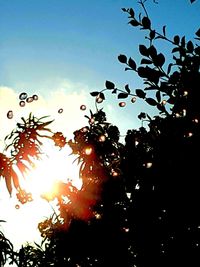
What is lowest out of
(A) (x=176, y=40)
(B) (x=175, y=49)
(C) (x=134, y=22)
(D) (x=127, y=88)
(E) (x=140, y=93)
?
(E) (x=140, y=93)

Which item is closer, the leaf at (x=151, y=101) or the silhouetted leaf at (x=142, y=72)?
the silhouetted leaf at (x=142, y=72)

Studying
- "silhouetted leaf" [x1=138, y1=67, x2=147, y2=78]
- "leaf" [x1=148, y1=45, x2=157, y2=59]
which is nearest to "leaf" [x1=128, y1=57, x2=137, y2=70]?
"silhouetted leaf" [x1=138, y1=67, x2=147, y2=78]

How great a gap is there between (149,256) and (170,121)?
63.2 inches

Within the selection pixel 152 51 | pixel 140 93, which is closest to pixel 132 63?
pixel 152 51

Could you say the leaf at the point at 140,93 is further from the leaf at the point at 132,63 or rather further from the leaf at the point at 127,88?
the leaf at the point at 132,63

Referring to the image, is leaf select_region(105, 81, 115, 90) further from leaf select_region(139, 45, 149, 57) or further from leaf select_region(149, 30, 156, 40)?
leaf select_region(149, 30, 156, 40)

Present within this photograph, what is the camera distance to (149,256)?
339cm

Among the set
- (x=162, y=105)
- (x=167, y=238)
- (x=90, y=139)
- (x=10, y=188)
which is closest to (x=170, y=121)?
(x=162, y=105)

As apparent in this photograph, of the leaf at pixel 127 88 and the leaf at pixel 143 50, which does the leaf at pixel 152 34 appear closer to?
the leaf at pixel 143 50

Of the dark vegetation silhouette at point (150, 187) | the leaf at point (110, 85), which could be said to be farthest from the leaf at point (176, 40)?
the leaf at point (110, 85)

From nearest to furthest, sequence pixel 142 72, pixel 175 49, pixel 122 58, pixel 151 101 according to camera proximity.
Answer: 1. pixel 142 72
2. pixel 122 58
3. pixel 151 101
4. pixel 175 49

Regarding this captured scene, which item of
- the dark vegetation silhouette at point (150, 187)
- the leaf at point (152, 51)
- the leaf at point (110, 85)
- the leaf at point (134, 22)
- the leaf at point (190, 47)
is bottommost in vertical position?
the dark vegetation silhouette at point (150, 187)

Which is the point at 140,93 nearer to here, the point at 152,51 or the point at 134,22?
the point at 152,51

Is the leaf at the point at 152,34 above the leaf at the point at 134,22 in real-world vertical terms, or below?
below
